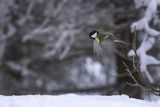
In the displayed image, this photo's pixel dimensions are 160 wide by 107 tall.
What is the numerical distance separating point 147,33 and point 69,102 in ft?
14.5

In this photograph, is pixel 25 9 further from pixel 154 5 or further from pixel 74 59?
pixel 154 5

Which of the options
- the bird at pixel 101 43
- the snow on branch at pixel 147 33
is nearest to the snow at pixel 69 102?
the bird at pixel 101 43

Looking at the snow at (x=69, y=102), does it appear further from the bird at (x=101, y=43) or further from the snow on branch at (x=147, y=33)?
the snow on branch at (x=147, y=33)

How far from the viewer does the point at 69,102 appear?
3.95 metres

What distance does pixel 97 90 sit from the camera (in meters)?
10.9

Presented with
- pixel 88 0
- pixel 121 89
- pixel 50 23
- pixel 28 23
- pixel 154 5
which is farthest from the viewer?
pixel 28 23

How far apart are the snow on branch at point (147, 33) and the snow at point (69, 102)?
3.83 m

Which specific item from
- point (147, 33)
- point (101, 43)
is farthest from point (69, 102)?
point (147, 33)

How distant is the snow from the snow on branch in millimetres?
3829

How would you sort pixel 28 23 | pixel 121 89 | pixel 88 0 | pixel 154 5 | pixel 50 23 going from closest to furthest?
pixel 154 5
pixel 121 89
pixel 88 0
pixel 50 23
pixel 28 23

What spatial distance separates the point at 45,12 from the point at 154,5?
327 cm

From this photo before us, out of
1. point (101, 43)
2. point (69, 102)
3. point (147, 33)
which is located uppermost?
point (147, 33)

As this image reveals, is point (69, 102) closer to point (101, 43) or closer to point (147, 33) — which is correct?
point (101, 43)

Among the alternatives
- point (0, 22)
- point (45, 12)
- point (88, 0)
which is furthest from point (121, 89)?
point (0, 22)
